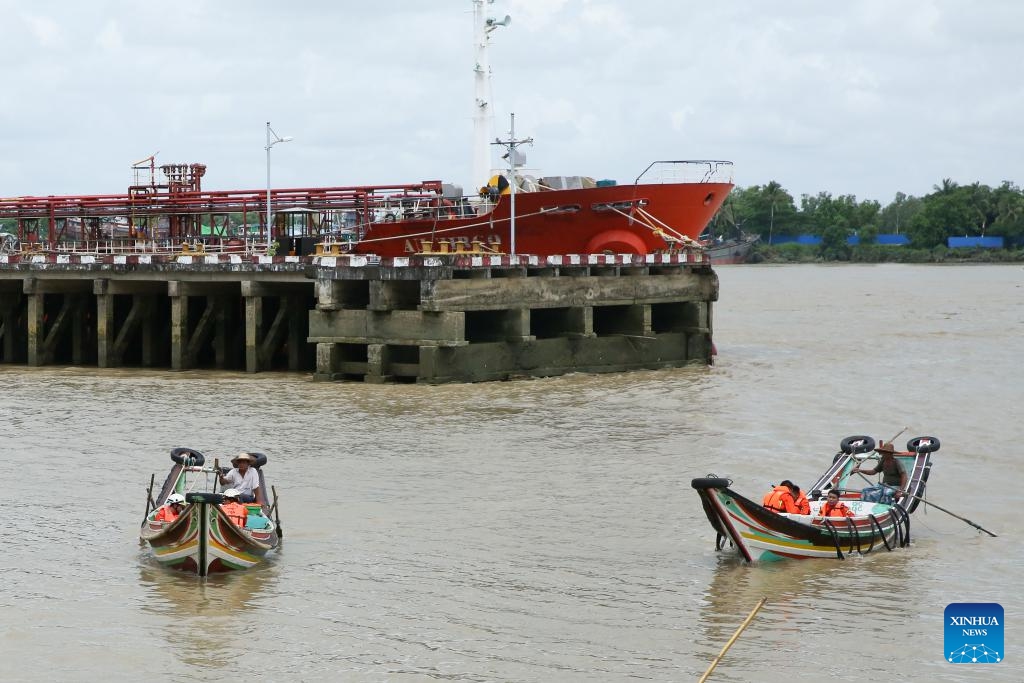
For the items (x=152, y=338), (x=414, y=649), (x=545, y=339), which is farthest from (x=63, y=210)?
(x=414, y=649)

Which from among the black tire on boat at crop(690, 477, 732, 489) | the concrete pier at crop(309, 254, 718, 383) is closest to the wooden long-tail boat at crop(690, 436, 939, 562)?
the black tire on boat at crop(690, 477, 732, 489)

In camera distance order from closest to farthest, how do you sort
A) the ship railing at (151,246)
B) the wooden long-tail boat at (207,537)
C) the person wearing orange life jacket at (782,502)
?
the wooden long-tail boat at (207,537)
the person wearing orange life jacket at (782,502)
the ship railing at (151,246)

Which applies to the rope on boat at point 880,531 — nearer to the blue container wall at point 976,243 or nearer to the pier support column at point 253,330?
the pier support column at point 253,330

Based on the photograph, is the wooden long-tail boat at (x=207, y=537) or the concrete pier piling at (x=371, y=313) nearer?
the wooden long-tail boat at (x=207, y=537)

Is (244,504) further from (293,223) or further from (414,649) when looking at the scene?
(293,223)

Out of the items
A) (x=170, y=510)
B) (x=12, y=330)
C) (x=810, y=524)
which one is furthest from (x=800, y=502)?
(x=12, y=330)

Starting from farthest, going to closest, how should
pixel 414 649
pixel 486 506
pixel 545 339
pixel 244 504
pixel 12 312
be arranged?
pixel 12 312, pixel 545 339, pixel 486 506, pixel 244 504, pixel 414 649

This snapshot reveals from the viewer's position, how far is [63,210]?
2500 inches

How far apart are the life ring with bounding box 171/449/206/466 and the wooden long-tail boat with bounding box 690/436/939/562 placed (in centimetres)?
713

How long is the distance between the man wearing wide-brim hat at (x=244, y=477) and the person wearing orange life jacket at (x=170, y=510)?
0.73m

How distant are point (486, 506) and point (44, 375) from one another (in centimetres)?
2332

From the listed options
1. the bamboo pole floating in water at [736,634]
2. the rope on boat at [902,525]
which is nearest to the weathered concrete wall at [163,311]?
the rope on boat at [902,525]

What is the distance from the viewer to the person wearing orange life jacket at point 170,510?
59.3 ft

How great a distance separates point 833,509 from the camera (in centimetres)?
1862
